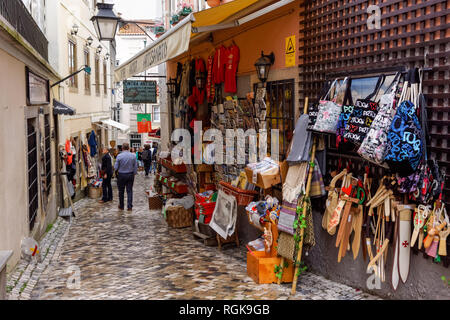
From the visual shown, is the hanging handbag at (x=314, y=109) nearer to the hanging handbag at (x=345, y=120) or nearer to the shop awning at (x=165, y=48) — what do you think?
the hanging handbag at (x=345, y=120)

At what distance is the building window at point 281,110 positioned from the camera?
761 cm

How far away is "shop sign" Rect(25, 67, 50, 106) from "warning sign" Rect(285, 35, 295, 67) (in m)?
4.59

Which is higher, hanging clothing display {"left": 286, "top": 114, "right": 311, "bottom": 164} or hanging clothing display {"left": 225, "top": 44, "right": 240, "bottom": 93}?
hanging clothing display {"left": 225, "top": 44, "right": 240, "bottom": 93}

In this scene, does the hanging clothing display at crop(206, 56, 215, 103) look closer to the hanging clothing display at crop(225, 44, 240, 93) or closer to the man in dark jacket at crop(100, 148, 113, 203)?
the hanging clothing display at crop(225, 44, 240, 93)

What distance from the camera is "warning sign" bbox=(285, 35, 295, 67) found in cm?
743

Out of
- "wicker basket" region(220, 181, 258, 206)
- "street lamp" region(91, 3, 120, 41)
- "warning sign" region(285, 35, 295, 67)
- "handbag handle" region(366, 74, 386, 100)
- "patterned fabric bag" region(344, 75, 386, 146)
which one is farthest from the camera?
"street lamp" region(91, 3, 120, 41)

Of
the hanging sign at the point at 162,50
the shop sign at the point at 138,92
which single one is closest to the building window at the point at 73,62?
the shop sign at the point at 138,92

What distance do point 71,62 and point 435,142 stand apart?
14.6m

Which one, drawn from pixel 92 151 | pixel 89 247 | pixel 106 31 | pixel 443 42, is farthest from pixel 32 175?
pixel 92 151

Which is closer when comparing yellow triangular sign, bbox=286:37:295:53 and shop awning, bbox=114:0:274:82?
shop awning, bbox=114:0:274:82

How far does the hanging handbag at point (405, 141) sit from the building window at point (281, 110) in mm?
2756

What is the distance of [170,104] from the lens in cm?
1563

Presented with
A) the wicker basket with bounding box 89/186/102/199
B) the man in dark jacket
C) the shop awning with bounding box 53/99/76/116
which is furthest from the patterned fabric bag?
the wicker basket with bounding box 89/186/102/199

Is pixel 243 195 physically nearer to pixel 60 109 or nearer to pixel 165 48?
pixel 165 48
